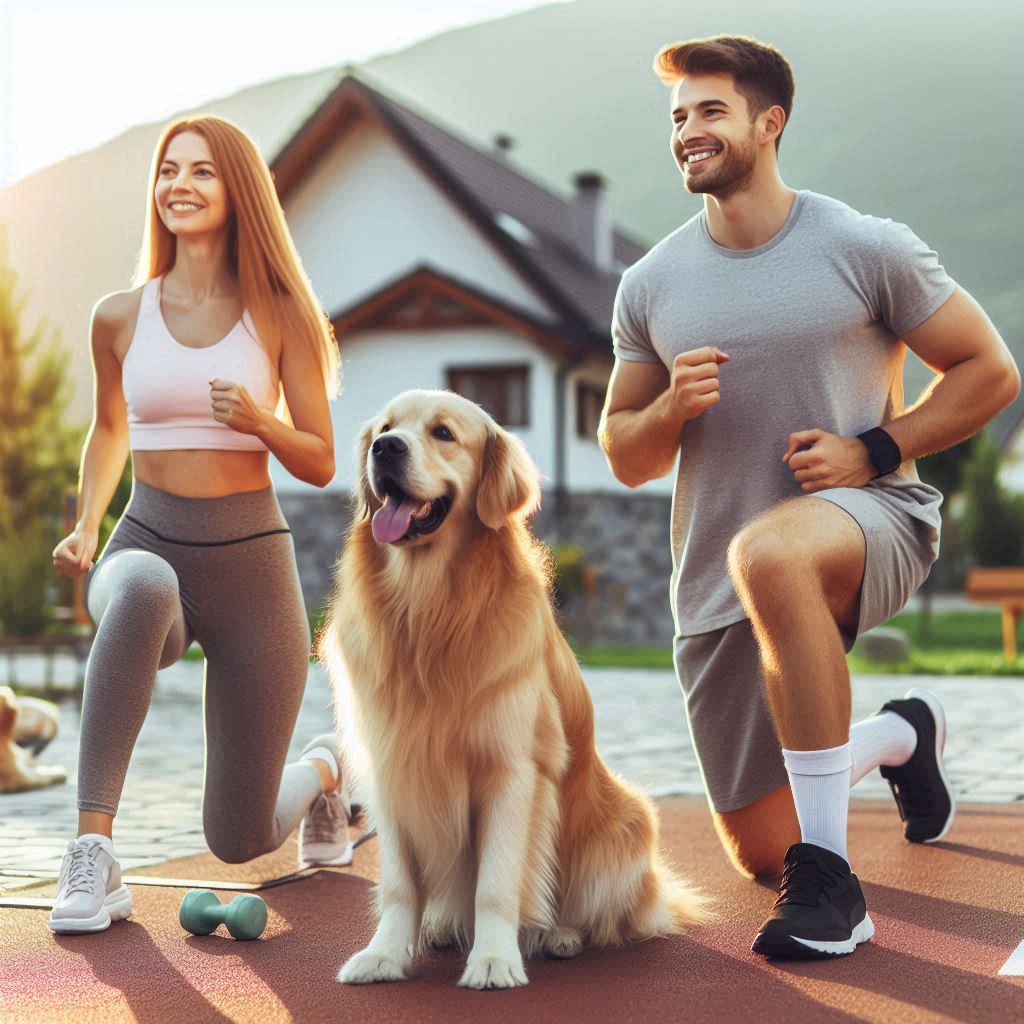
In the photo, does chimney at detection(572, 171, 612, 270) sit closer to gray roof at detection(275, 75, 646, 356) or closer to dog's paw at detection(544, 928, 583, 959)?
gray roof at detection(275, 75, 646, 356)

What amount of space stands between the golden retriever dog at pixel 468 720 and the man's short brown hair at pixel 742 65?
4.10ft

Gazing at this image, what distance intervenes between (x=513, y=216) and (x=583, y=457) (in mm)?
4718

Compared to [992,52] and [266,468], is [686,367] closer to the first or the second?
[266,468]

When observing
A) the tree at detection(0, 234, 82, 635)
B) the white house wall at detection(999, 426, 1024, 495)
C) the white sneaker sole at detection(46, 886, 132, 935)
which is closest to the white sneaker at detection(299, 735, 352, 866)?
the white sneaker sole at detection(46, 886, 132, 935)

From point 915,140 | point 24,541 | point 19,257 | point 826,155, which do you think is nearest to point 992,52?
point 915,140

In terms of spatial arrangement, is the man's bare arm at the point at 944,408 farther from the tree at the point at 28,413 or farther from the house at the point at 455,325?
the tree at the point at 28,413

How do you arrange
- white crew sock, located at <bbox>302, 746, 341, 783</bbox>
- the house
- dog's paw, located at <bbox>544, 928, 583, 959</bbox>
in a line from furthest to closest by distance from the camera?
1. the house
2. white crew sock, located at <bbox>302, 746, 341, 783</bbox>
3. dog's paw, located at <bbox>544, 928, 583, 959</bbox>

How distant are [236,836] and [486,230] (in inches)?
743

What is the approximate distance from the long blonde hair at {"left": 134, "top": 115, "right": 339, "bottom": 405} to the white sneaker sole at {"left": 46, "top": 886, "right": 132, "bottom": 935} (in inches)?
57.2

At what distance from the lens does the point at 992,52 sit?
153125 millimetres

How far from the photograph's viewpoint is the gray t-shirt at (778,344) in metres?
3.94

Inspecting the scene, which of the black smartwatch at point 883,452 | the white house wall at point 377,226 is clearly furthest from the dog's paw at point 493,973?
the white house wall at point 377,226

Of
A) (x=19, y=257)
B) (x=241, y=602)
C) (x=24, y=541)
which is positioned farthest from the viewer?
(x=19, y=257)

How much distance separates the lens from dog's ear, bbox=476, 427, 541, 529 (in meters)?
3.51
